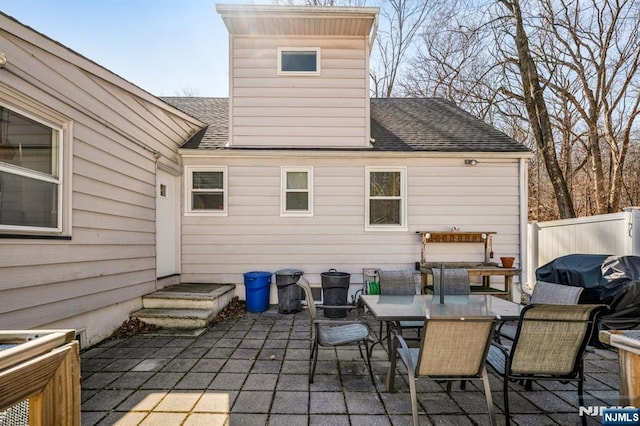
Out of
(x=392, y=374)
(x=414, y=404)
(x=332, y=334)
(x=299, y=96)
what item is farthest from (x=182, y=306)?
(x=299, y=96)

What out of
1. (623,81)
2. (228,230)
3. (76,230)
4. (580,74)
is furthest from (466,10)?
(76,230)

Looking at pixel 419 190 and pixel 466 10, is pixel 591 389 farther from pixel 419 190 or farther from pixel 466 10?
pixel 466 10

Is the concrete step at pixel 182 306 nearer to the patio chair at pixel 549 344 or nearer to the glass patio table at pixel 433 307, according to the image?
the glass patio table at pixel 433 307

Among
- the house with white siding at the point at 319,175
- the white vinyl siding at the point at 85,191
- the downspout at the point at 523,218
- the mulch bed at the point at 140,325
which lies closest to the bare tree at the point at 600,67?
the downspout at the point at 523,218

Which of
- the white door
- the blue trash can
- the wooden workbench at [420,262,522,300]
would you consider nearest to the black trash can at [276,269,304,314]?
the blue trash can

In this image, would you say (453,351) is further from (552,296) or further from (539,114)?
(539,114)

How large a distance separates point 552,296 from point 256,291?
4.38 meters

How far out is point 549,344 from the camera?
2.33 metres

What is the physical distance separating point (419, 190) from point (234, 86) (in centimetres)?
433

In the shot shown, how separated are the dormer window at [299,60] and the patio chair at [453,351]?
5.68 meters

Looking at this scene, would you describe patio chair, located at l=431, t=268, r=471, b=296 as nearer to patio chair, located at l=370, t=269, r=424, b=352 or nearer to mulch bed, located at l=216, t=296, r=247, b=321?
patio chair, located at l=370, t=269, r=424, b=352

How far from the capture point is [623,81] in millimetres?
9648

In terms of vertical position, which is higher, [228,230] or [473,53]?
[473,53]

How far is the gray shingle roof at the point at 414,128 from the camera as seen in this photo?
6.24 metres
